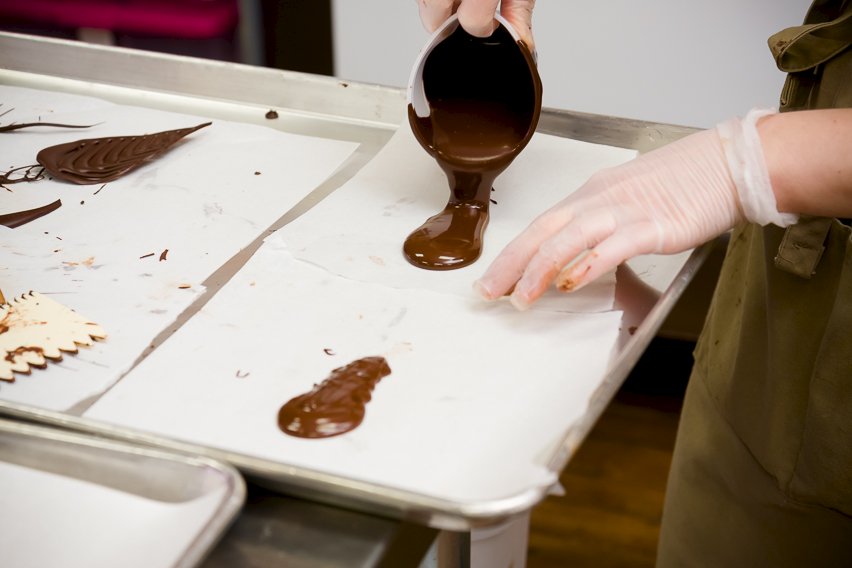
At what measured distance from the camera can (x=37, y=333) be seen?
3.31ft

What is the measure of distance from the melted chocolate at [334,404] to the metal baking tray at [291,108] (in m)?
0.21

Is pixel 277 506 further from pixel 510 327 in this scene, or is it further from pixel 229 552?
pixel 510 327

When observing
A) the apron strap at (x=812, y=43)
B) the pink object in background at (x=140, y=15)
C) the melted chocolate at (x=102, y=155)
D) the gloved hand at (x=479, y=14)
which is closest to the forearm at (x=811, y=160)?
the apron strap at (x=812, y=43)

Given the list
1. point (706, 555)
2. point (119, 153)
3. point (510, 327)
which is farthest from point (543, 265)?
point (119, 153)

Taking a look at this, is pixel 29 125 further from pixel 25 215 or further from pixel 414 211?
pixel 414 211

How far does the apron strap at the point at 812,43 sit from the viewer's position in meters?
1.05

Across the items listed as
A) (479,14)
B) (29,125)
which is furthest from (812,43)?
(29,125)

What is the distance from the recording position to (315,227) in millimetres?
1227

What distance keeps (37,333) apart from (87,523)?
0.35 m

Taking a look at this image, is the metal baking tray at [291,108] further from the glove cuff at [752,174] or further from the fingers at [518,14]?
the fingers at [518,14]

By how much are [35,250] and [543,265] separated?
70 centimetres

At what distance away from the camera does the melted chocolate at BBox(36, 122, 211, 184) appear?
136 centimetres

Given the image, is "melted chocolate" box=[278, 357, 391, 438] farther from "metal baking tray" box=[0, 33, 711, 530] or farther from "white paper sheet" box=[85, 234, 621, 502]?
"metal baking tray" box=[0, 33, 711, 530]

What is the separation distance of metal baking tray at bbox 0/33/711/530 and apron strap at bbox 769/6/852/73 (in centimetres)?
26
